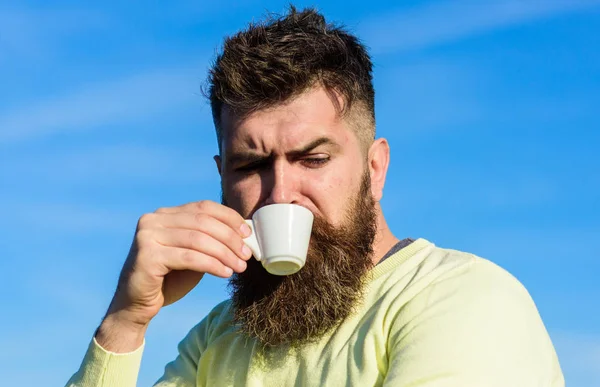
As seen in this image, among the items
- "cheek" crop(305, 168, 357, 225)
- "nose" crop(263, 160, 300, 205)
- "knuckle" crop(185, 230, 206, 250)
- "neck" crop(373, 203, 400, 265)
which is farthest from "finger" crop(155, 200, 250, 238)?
"neck" crop(373, 203, 400, 265)

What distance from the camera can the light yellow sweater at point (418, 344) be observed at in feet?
10.5

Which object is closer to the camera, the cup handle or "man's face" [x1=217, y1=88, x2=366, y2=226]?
the cup handle

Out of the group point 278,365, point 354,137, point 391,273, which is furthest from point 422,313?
point 354,137

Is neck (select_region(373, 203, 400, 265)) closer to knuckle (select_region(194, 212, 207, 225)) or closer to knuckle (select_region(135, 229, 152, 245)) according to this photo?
knuckle (select_region(194, 212, 207, 225))

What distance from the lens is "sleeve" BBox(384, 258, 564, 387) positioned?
315cm

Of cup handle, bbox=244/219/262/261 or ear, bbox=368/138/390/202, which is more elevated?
ear, bbox=368/138/390/202

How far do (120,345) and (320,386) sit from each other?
1.03 metres

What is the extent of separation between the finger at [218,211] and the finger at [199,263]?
174mm

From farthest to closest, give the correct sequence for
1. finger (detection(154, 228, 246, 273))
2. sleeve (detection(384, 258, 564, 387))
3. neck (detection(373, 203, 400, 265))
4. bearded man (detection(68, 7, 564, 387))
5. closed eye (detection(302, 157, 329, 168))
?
1. neck (detection(373, 203, 400, 265))
2. closed eye (detection(302, 157, 329, 168))
3. finger (detection(154, 228, 246, 273))
4. bearded man (detection(68, 7, 564, 387))
5. sleeve (detection(384, 258, 564, 387))

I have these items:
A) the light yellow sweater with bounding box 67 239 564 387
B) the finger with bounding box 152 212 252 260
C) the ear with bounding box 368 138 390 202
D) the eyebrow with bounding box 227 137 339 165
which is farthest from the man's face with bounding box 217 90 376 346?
the finger with bounding box 152 212 252 260

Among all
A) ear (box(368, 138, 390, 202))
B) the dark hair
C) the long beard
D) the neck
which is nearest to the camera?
the long beard

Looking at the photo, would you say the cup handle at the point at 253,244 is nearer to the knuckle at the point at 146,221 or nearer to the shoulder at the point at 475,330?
the knuckle at the point at 146,221

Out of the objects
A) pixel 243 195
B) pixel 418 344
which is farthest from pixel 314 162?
pixel 418 344

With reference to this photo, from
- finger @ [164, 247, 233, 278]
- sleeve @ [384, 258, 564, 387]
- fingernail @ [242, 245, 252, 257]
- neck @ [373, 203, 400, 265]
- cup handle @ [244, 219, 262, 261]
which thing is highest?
neck @ [373, 203, 400, 265]
